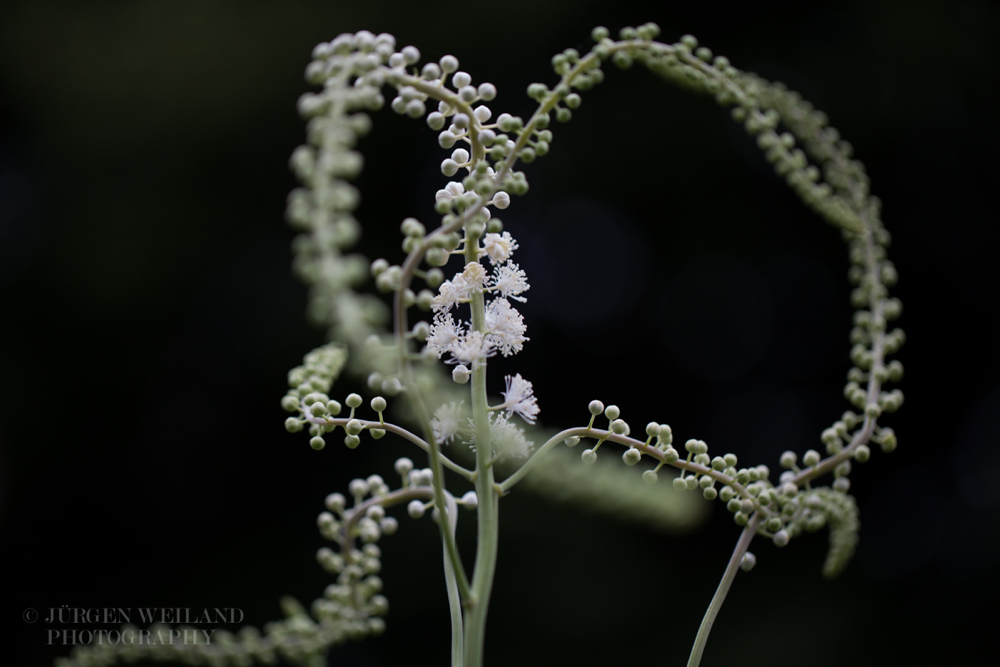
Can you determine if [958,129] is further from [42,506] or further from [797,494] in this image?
[42,506]

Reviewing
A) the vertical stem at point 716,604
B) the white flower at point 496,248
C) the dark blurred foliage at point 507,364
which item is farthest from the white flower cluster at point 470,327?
the dark blurred foliage at point 507,364

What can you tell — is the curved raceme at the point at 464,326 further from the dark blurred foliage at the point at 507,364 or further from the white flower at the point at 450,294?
the dark blurred foliage at the point at 507,364

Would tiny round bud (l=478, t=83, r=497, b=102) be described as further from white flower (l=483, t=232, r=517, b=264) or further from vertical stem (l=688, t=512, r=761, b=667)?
vertical stem (l=688, t=512, r=761, b=667)

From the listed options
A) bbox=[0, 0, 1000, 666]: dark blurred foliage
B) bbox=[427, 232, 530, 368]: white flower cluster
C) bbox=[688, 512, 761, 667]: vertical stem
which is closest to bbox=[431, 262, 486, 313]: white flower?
bbox=[427, 232, 530, 368]: white flower cluster

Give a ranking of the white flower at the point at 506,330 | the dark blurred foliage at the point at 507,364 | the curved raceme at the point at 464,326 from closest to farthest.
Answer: the curved raceme at the point at 464,326 → the white flower at the point at 506,330 → the dark blurred foliage at the point at 507,364

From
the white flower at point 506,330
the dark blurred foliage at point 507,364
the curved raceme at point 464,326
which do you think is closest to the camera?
the curved raceme at point 464,326

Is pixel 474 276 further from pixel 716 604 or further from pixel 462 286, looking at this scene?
pixel 716 604
